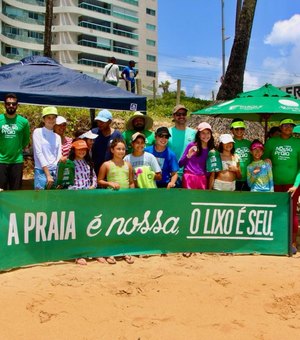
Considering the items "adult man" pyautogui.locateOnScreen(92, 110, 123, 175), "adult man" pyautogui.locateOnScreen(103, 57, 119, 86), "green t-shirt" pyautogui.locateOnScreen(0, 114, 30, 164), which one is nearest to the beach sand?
"adult man" pyautogui.locateOnScreen(92, 110, 123, 175)

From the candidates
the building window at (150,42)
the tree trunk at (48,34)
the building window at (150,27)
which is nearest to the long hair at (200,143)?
the tree trunk at (48,34)

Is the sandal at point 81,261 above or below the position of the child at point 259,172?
below

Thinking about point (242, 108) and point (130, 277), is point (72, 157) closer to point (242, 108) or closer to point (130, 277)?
point (130, 277)

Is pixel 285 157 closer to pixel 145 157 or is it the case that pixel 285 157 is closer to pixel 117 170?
pixel 145 157

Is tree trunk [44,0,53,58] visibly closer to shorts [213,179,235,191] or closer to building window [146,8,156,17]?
shorts [213,179,235,191]

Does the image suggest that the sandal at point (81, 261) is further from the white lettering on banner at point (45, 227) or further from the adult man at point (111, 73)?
the adult man at point (111, 73)

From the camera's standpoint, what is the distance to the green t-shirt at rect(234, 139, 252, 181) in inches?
247

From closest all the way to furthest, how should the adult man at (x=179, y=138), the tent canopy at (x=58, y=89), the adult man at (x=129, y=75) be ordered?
1. the adult man at (x=179, y=138)
2. the tent canopy at (x=58, y=89)
3. the adult man at (x=129, y=75)

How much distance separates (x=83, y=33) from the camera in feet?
211

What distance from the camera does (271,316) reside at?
4.32m

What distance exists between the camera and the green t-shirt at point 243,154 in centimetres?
627

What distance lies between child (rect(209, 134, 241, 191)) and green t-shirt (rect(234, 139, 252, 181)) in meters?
0.16

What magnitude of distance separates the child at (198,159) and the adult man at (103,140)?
102 centimetres

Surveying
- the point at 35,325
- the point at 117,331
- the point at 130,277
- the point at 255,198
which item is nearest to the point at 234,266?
the point at 255,198
